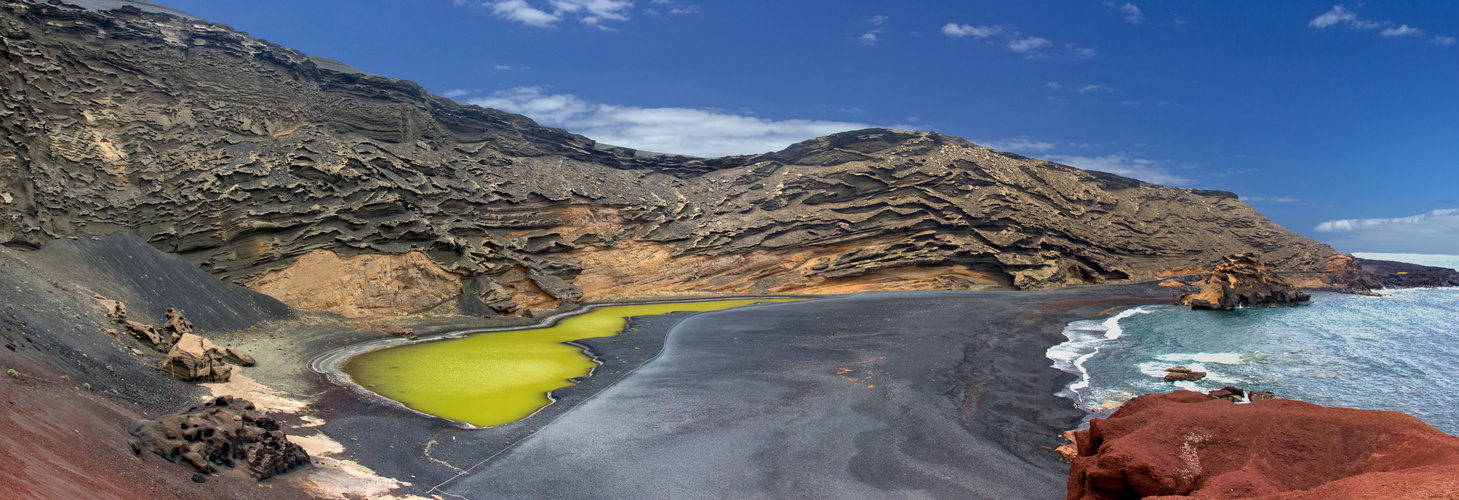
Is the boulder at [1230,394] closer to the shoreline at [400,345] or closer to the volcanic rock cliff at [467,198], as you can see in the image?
the shoreline at [400,345]

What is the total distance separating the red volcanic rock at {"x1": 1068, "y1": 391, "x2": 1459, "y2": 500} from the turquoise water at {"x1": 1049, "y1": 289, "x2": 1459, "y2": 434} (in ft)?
25.2

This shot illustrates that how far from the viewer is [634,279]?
35.0m

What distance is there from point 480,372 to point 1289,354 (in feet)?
66.4

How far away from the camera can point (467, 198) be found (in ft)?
96.6

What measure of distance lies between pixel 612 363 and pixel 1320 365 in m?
16.9

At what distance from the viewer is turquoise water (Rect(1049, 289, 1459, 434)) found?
42.0 feet

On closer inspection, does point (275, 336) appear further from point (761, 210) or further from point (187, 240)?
point (761, 210)

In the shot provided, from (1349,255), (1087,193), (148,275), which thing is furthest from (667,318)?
(1349,255)

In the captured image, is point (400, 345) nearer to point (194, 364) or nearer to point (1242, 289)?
point (194, 364)

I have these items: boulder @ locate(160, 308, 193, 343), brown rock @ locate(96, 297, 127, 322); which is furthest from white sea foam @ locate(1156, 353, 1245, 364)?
brown rock @ locate(96, 297, 127, 322)

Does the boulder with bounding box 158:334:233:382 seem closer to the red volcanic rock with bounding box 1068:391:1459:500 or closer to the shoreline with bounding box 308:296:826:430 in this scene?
the shoreline with bounding box 308:296:826:430

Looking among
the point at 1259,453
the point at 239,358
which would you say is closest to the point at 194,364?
the point at 239,358

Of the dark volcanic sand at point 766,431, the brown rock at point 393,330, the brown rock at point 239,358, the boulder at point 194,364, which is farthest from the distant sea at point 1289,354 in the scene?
the brown rock at point 393,330

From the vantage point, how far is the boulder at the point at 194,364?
10969mm
